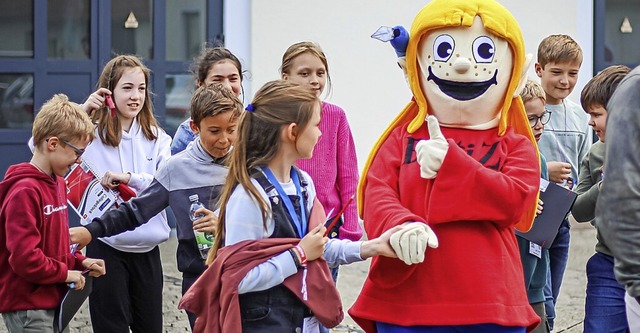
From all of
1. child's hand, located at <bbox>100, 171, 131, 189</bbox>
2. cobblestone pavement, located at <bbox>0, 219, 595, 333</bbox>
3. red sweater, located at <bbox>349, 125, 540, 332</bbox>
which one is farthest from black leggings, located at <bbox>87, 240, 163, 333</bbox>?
red sweater, located at <bbox>349, 125, 540, 332</bbox>

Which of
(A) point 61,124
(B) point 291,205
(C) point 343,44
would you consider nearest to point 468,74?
(B) point 291,205

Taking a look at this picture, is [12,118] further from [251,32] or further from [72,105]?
[72,105]

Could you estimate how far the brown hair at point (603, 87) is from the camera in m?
4.91

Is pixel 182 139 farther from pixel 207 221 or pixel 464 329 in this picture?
pixel 464 329

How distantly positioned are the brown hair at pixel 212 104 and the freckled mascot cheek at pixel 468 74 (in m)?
0.89

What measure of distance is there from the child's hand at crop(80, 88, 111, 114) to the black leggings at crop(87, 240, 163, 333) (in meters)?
0.63

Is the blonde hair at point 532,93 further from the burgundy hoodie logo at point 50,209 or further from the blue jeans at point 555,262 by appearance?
the burgundy hoodie logo at point 50,209

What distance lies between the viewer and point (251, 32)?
9.10 m

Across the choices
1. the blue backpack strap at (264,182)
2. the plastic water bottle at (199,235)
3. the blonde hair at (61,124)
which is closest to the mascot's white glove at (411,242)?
the blue backpack strap at (264,182)

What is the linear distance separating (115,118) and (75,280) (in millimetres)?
1059

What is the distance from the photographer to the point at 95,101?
527 cm

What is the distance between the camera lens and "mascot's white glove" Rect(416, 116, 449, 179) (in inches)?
154

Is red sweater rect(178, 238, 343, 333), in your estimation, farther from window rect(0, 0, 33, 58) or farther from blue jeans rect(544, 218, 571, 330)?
window rect(0, 0, 33, 58)

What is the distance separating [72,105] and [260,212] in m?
Result: 1.42
